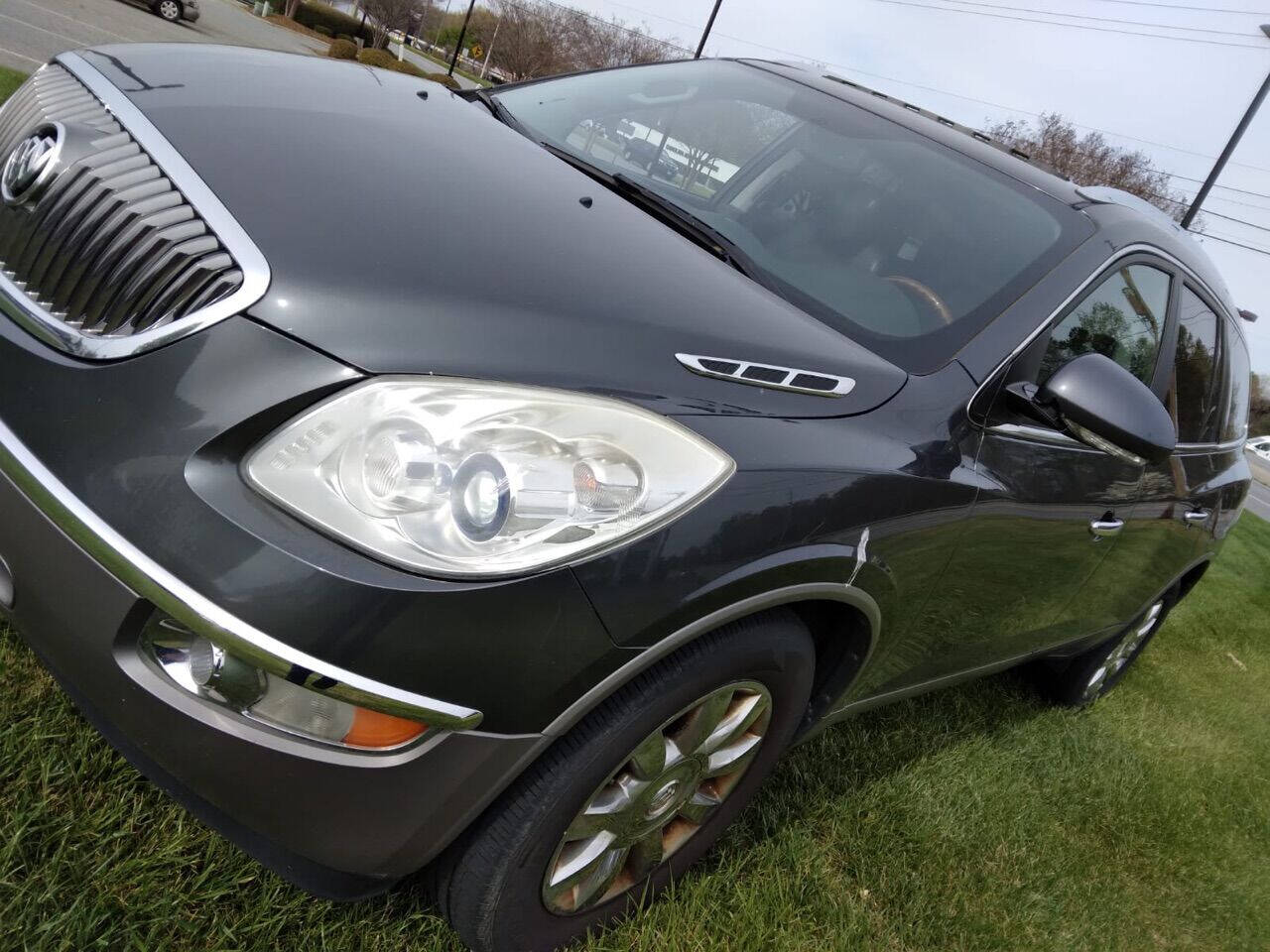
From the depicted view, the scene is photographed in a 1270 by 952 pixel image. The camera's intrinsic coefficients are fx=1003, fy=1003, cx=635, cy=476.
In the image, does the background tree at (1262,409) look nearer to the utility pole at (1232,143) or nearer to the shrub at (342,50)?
the utility pole at (1232,143)

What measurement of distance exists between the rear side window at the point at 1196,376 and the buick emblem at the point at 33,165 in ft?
9.42

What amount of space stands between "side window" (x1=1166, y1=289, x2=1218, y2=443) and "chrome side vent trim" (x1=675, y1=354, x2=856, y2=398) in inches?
66.4

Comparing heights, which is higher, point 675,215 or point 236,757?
point 675,215

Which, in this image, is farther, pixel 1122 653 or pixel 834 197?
pixel 1122 653

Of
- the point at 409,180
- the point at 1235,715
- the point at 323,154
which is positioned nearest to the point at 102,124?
the point at 323,154

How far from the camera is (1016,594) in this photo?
2547 mm

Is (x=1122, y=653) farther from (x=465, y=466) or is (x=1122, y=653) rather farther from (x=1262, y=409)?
(x=1262, y=409)

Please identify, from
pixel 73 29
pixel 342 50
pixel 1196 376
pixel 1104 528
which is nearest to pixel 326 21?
pixel 342 50

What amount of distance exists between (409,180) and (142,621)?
34.6 inches

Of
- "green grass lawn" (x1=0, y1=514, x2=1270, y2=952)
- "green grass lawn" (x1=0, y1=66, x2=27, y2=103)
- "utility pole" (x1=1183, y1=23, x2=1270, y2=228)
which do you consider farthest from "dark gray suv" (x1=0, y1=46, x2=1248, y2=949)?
"utility pole" (x1=1183, y1=23, x2=1270, y2=228)

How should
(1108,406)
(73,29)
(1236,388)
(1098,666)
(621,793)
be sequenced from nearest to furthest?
(621,793)
(1108,406)
(1236,388)
(1098,666)
(73,29)

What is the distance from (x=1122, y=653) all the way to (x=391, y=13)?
44545 mm

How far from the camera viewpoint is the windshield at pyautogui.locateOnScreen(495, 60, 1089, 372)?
2.26m

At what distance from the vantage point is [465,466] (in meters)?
1.37
